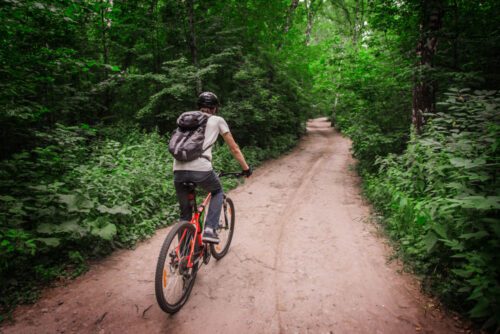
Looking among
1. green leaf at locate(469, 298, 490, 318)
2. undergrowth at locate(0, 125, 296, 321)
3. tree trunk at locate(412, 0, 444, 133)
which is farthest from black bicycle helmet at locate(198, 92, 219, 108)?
tree trunk at locate(412, 0, 444, 133)

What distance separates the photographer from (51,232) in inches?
149

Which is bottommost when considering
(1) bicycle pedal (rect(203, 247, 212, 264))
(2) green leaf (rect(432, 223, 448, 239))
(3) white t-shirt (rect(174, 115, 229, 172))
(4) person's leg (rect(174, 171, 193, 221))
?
(1) bicycle pedal (rect(203, 247, 212, 264))

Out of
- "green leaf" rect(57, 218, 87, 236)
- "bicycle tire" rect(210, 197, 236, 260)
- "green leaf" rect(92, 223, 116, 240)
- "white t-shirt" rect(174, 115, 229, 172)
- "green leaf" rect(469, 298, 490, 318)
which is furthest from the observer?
"bicycle tire" rect(210, 197, 236, 260)

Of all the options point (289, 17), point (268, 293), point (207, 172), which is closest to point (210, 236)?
A: point (207, 172)

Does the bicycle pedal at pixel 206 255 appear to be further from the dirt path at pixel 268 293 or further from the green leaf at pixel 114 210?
the green leaf at pixel 114 210

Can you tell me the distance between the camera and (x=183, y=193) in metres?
3.62

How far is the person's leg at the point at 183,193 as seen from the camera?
137 inches

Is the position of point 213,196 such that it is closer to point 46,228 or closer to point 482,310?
point 46,228

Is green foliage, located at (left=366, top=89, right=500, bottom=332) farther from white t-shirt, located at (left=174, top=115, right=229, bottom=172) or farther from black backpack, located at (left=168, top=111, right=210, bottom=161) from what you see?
black backpack, located at (left=168, top=111, right=210, bottom=161)

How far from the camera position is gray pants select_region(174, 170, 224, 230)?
3.48 meters

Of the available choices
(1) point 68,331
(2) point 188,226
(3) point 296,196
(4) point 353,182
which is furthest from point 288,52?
(1) point 68,331

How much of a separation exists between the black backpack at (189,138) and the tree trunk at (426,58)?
A: 18.9 feet

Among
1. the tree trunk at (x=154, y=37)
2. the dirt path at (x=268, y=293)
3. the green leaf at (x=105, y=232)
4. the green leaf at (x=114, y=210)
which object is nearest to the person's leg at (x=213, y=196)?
the dirt path at (x=268, y=293)

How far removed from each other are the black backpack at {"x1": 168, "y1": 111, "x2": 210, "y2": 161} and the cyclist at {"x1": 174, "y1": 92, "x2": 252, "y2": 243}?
8cm
